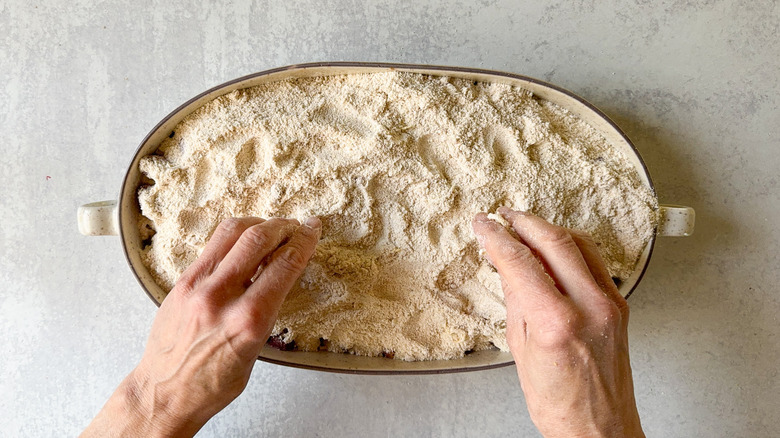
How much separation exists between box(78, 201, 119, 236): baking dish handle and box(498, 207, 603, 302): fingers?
2.11ft

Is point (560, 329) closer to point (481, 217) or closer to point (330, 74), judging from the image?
point (481, 217)

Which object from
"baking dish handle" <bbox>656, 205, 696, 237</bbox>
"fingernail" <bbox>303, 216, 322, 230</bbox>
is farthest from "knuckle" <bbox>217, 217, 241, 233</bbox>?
"baking dish handle" <bbox>656, 205, 696, 237</bbox>

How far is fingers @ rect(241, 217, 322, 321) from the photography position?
2.21 ft

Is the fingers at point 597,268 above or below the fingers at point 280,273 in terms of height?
above

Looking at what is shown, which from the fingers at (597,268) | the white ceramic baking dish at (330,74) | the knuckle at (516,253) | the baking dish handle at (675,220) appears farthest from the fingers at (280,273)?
the baking dish handle at (675,220)

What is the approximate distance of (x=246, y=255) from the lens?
0.67m

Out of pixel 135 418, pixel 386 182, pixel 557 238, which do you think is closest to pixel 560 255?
pixel 557 238

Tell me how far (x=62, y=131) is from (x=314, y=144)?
2.05 ft

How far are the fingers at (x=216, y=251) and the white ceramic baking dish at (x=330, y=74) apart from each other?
0.52 ft

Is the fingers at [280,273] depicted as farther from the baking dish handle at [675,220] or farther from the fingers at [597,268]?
the baking dish handle at [675,220]

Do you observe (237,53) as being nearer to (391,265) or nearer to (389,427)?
(391,265)

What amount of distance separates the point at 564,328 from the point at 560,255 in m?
0.10

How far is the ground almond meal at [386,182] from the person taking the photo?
0.76m

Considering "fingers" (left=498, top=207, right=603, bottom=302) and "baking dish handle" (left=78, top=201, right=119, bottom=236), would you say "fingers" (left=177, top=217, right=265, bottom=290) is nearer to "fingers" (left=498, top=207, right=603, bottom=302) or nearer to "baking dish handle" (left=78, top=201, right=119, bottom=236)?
"baking dish handle" (left=78, top=201, right=119, bottom=236)
